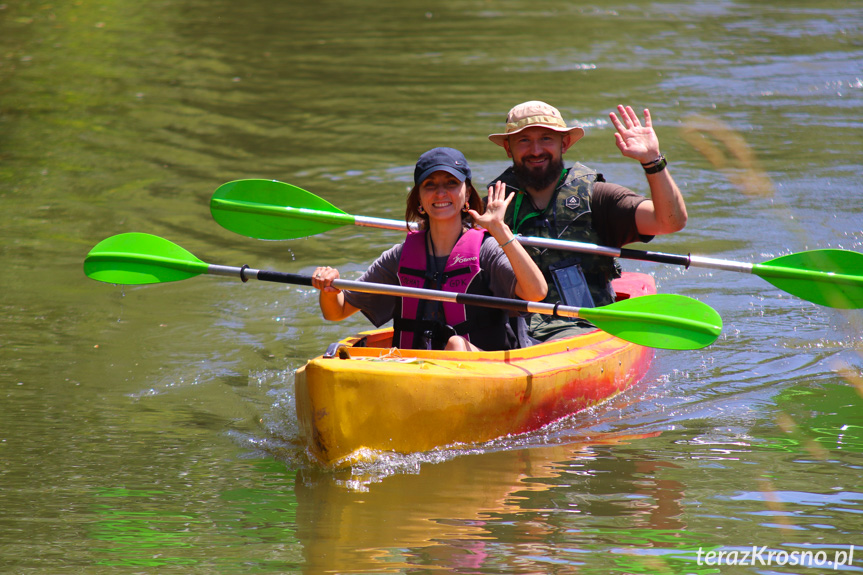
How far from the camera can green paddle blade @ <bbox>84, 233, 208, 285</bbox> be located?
446cm

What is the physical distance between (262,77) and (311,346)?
6820 mm

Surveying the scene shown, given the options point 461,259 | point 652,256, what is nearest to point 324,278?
point 461,259

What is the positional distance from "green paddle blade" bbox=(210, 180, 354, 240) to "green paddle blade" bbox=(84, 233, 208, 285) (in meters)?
0.49

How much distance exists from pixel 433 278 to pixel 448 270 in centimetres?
8

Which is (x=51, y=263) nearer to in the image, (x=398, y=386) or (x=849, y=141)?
(x=398, y=386)

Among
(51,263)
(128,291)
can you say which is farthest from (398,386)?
(51,263)

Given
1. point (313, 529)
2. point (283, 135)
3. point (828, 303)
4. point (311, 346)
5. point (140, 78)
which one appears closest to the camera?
point (313, 529)

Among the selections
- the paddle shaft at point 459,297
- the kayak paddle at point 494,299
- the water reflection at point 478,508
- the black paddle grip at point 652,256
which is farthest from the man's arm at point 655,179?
the water reflection at point 478,508

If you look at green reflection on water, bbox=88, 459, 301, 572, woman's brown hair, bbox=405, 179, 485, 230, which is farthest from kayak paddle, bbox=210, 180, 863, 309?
green reflection on water, bbox=88, 459, 301, 572

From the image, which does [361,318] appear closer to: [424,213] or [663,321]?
[424,213]

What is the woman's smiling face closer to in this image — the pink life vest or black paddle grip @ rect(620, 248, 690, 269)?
the pink life vest

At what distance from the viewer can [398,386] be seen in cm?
362

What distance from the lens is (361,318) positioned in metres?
6.07

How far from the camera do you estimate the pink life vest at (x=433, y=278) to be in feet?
12.8
